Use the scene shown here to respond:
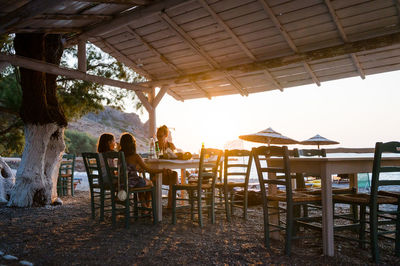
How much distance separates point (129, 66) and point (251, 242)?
6118 millimetres

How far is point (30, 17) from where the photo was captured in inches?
179

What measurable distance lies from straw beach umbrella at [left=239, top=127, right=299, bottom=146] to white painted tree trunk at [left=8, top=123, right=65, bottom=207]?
193 inches

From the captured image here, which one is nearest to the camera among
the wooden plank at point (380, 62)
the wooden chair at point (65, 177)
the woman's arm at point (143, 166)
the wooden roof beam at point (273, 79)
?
the woman's arm at point (143, 166)

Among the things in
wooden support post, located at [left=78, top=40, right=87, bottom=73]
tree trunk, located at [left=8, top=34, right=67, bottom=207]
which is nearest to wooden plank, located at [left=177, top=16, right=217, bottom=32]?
wooden support post, located at [left=78, top=40, right=87, bottom=73]

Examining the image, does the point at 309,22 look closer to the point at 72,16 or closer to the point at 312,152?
the point at 312,152

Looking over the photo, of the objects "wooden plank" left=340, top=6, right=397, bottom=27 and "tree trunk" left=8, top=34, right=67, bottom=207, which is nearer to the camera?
"wooden plank" left=340, top=6, right=397, bottom=27

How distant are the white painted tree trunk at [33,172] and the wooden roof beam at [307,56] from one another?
3.38m

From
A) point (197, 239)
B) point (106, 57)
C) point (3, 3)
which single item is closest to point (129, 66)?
point (106, 57)

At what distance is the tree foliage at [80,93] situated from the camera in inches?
336

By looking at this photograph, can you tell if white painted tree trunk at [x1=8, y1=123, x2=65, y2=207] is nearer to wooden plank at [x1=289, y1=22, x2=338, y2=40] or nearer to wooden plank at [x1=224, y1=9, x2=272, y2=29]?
wooden plank at [x1=224, y1=9, x2=272, y2=29]

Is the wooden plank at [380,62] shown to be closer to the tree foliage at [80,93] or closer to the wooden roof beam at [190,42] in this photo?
the wooden roof beam at [190,42]

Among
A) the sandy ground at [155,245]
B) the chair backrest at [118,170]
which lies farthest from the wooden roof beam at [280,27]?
the chair backrest at [118,170]

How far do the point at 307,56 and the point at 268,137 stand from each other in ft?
10.2

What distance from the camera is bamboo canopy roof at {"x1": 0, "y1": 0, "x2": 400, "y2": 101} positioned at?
5.64 m
